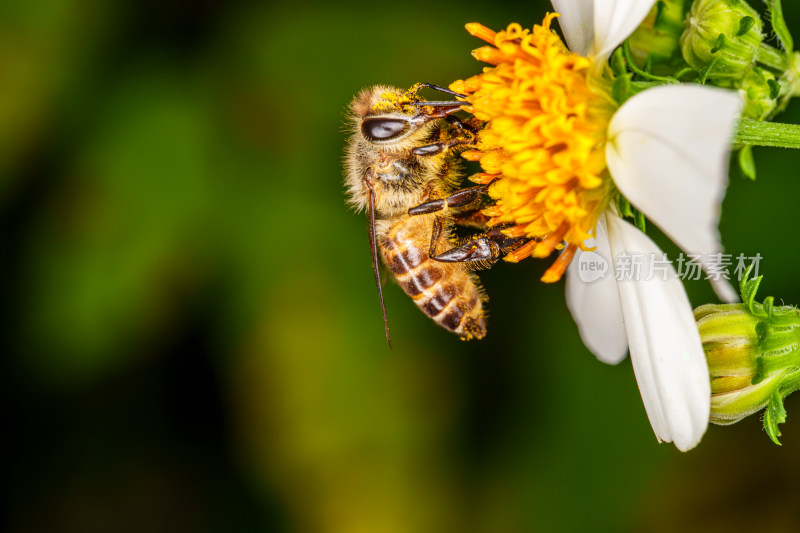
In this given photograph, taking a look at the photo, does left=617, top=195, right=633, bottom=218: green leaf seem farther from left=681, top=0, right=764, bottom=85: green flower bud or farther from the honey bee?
left=681, top=0, right=764, bottom=85: green flower bud

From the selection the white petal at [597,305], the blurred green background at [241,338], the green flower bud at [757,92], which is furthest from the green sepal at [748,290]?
the blurred green background at [241,338]

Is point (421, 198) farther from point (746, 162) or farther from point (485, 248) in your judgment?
point (746, 162)

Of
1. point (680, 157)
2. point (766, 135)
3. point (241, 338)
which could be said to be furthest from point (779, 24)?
point (241, 338)

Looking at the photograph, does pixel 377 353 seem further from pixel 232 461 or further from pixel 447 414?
pixel 232 461

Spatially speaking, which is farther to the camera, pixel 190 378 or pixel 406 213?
pixel 190 378

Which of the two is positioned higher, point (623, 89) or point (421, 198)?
point (623, 89)

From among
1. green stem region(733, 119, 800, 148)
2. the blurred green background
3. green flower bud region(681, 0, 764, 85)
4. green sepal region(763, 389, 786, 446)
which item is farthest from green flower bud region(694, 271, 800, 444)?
the blurred green background

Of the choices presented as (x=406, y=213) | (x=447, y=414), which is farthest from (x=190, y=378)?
(x=406, y=213)
